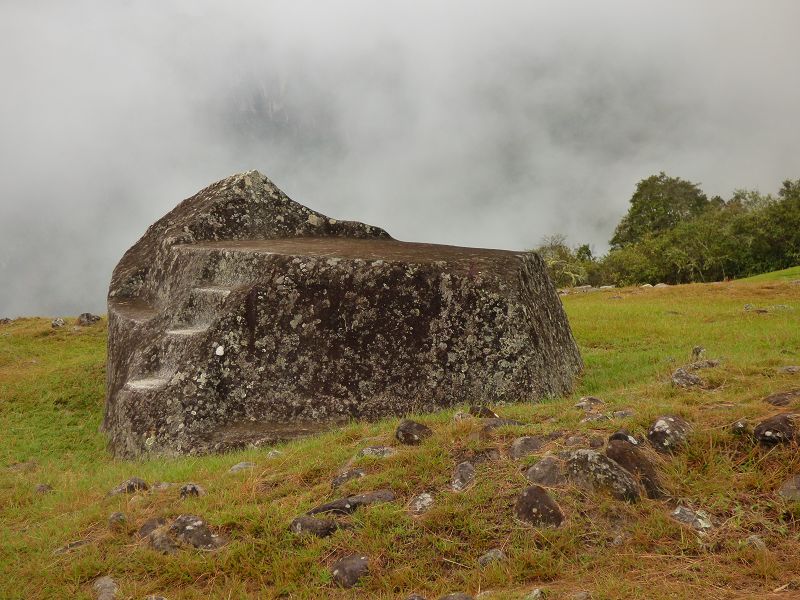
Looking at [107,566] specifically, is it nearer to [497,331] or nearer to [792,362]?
[497,331]

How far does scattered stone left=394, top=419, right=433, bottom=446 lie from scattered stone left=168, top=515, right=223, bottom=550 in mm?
2278

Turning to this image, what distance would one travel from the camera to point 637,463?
20.7 feet

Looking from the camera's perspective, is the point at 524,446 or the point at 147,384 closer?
the point at 524,446

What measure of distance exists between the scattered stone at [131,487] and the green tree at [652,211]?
81392 millimetres

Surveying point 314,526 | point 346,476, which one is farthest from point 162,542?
point 346,476

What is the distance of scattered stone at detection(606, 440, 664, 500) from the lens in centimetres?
617

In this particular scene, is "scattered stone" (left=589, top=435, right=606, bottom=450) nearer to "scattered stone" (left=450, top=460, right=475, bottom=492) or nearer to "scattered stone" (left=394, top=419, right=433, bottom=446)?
"scattered stone" (left=450, top=460, right=475, bottom=492)

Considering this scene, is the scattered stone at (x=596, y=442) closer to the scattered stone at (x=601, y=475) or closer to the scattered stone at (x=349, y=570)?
the scattered stone at (x=601, y=475)

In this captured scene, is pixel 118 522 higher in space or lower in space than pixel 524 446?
lower

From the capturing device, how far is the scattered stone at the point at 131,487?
7.65 meters

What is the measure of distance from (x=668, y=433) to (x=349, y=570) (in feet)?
11.1

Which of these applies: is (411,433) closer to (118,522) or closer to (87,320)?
(118,522)

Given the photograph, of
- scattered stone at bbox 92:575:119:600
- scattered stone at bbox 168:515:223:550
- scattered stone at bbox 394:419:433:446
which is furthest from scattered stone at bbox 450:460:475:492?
scattered stone at bbox 92:575:119:600

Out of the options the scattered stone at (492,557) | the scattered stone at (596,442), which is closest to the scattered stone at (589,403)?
the scattered stone at (596,442)
